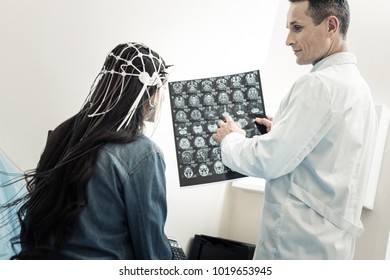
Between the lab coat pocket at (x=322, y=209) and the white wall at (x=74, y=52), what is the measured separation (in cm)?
64

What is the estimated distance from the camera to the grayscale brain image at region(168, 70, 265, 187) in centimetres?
133

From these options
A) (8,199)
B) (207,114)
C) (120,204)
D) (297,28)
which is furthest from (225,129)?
(8,199)

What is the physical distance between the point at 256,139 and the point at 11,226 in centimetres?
77

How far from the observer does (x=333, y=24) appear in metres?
1.20

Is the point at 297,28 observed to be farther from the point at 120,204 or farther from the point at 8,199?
the point at 8,199

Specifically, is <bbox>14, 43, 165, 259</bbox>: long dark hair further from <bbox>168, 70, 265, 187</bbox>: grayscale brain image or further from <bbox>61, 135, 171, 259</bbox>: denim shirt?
<bbox>168, 70, 265, 187</bbox>: grayscale brain image

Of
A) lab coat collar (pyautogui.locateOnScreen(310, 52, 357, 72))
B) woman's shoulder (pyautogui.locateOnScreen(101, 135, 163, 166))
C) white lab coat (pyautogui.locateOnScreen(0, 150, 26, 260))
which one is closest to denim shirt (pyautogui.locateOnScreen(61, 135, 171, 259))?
woman's shoulder (pyautogui.locateOnScreen(101, 135, 163, 166))

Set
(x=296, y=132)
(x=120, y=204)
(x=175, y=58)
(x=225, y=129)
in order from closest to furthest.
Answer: (x=120, y=204) → (x=296, y=132) → (x=225, y=129) → (x=175, y=58)

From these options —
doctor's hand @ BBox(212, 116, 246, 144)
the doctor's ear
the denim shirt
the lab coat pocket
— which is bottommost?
the lab coat pocket

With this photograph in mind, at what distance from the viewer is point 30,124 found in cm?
118

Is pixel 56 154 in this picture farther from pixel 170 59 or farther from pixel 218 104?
pixel 170 59

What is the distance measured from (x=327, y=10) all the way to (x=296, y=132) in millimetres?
407

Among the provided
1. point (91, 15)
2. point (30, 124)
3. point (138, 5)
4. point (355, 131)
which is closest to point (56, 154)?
point (30, 124)

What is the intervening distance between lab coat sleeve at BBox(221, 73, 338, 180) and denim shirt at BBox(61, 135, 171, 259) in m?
0.32
